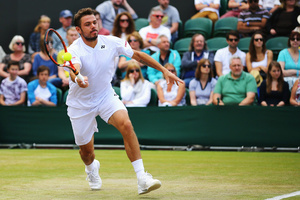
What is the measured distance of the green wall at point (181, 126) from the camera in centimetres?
1146

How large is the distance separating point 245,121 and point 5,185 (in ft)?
21.4

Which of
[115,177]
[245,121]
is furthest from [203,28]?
[115,177]

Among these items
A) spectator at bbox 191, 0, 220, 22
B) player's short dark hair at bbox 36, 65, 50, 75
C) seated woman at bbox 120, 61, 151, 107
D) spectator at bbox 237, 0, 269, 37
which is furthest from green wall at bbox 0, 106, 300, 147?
spectator at bbox 191, 0, 220, 22

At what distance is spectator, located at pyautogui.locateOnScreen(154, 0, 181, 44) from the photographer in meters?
15.0

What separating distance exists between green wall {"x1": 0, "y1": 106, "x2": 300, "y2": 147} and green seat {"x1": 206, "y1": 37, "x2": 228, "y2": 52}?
9.67 feet

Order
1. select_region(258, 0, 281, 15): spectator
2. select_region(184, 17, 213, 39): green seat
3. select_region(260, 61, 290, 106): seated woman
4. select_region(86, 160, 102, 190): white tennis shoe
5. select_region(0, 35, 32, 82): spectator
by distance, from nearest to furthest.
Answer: select_region(86, 160, 102, 190): white tennis shoe, select_region(260, 61, 290, 106): seated woman, select_region(0, 35, 32, 82): spectator, select_region(258, 0, 281, 15): spectator, select_region(184, 17, 213, 39): green seat

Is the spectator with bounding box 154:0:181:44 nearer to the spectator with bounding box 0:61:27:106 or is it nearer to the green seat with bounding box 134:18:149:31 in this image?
the green seat with bounding box 134:18:149:31

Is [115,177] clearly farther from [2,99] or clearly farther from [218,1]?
[218,1]

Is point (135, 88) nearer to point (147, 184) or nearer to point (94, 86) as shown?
point (94, 86)

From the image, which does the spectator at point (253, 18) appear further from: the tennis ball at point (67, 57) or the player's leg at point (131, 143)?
the tennis ball at point (67, 57)

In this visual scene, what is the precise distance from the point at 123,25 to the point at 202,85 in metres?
2.99

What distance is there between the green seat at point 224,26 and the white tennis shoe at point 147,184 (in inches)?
386

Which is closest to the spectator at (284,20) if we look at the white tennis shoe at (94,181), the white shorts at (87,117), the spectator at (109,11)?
the spectator at (109,11)

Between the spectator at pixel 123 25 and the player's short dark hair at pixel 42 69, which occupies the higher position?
the spectator at pixel 123 25
